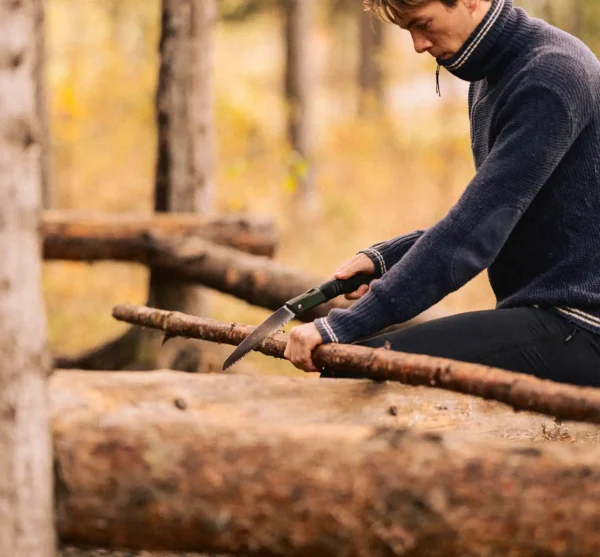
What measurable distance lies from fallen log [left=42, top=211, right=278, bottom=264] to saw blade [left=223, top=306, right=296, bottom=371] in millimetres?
3338

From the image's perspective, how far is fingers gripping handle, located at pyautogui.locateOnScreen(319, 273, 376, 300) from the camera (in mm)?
3158

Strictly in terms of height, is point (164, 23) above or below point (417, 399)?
above

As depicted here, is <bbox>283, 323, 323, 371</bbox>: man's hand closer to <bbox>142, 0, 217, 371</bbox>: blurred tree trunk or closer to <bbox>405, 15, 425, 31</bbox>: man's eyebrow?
<bbox>405, 15, 425, 31</bbox>: man's eyebrow

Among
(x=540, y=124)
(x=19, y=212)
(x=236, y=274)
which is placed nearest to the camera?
(x=19, y=212)

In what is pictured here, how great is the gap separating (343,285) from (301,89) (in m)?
11.0

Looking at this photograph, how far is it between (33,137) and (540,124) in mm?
1497

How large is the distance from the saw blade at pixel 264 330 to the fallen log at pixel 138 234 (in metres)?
3.34

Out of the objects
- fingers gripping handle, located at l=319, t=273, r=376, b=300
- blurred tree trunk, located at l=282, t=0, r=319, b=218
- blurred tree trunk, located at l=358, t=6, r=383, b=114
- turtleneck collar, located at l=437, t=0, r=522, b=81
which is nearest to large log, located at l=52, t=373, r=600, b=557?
fingers gripping handle, located at l=319, t=273, r=376, b=300

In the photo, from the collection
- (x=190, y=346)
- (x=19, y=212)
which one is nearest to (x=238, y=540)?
(x=19, y=212)

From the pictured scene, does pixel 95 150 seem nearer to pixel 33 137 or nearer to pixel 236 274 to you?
pixel 236 274

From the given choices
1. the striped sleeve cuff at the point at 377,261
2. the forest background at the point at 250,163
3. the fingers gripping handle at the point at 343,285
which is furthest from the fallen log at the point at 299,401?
the forest background at the point at 250,163

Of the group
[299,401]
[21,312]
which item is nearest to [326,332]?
[299,401]

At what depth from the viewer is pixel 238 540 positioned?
2199mm

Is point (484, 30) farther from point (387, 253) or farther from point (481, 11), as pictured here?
point (387, 253)
